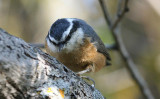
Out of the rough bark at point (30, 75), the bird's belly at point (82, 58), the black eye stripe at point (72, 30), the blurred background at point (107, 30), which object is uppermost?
the rough bark at point (30, 75)

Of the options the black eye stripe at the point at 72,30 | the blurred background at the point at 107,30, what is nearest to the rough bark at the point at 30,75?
the black eye stripe at the point at 72,30

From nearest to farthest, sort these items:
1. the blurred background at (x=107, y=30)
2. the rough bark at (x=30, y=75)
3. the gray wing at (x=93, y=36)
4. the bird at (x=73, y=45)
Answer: the rough bark at (x=30, y=75) < the bird at (x=73, y=45) < the gray wing at (x=93, y=36) < the blurred background at (x=107, y=30)

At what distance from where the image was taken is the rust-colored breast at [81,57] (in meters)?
3.31

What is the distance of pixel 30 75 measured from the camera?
6.06 ft

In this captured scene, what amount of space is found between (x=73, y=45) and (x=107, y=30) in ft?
9.73

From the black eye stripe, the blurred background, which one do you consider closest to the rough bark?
the black eye stripe

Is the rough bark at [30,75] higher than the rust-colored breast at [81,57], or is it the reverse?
the rough bark at [30,75]

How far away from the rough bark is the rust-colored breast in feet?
3.65

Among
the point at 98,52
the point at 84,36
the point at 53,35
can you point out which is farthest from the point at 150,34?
the point at 53,35

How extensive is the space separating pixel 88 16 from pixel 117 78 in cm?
192

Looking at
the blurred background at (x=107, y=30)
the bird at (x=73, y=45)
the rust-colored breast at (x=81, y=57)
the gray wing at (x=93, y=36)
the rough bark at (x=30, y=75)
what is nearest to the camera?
the rough bark at (x=30, y=75)

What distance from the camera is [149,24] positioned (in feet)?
22.1

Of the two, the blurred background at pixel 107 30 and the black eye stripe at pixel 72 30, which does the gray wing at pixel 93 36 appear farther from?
the blurred background at pixel 107 30

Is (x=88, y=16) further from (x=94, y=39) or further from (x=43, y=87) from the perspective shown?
(x=43, y=87)
